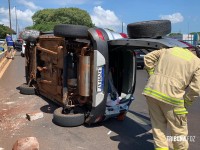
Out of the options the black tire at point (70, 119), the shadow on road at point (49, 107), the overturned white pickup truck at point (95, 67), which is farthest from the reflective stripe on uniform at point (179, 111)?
the shadow on road at point (49, 107)

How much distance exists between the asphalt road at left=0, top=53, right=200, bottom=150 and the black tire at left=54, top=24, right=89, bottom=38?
1.74m

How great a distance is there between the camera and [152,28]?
454 centimetres

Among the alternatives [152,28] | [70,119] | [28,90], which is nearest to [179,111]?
[152,28]

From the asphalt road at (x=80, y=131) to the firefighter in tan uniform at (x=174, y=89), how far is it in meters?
0.87

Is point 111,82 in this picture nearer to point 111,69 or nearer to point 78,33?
point 111,69

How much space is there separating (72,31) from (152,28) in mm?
1623

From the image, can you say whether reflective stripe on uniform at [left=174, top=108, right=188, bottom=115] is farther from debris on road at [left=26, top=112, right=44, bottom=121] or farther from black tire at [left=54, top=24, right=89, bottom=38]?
debris on road at [left=26, top=112, right=44, bottom=121]

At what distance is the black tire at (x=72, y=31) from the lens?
5.41m

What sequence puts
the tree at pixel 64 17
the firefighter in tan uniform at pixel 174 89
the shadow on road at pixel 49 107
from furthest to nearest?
the tree at pixel 64 17 < the shadow on road at pixel 49 107 < the firefighter in tan uniform at pixel 174 89

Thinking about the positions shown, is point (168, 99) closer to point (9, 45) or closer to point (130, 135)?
point (130, 135)

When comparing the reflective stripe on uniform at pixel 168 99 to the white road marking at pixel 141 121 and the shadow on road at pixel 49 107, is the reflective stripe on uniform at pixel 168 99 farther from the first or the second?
the shadow on road at pixel 49 107

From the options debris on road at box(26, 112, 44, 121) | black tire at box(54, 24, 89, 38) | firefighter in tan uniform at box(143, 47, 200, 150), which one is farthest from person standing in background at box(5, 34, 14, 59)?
firefighter in tan uniform at box(143, 47, 200, 150)

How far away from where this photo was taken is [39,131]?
5492mm

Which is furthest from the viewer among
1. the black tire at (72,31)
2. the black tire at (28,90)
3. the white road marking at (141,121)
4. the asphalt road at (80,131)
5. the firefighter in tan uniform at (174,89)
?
the black tire at (28,90)
